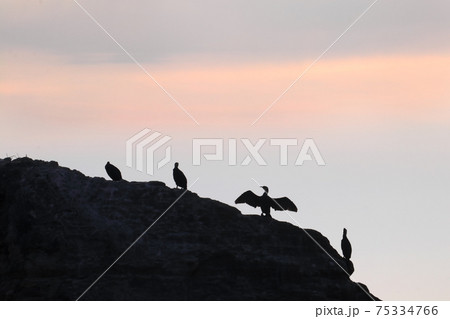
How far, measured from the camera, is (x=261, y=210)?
64.5m

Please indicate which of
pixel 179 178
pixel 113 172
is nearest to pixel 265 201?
pixel 179 178

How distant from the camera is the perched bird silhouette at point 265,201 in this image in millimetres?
64500

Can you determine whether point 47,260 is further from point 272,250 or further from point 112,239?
point 272,250

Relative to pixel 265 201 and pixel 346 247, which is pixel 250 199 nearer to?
pixel 265 201

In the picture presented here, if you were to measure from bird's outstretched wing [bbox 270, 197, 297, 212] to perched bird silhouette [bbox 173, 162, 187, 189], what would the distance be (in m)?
2.84

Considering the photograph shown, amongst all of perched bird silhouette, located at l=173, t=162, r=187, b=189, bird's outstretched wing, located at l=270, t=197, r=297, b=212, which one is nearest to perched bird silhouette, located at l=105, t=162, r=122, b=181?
perched bird silhouette, located at l=173, t=162, r=187, b=189

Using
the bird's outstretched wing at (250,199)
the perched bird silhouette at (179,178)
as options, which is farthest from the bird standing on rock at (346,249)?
the perched bird silhouette at (179,178)

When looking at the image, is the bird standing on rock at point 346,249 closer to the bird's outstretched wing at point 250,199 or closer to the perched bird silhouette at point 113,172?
the bird's outstretched wing at point 250,199

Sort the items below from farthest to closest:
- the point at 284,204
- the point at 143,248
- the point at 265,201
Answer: the point at 284,204, the point at 265,201, the point at 143,248

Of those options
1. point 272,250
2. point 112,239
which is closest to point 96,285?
point 112,239

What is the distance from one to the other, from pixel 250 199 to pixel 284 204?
45.2 inches

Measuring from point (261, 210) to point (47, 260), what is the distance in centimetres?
697

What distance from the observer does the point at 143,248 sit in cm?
6175

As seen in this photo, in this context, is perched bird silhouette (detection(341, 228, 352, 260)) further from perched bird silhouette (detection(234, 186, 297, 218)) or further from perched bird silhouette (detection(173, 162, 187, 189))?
perched bird silhouette (detection(173, 162, 187, 189))
